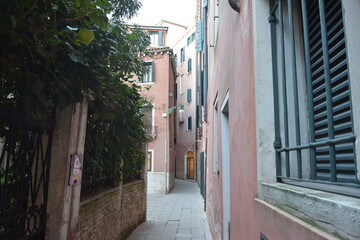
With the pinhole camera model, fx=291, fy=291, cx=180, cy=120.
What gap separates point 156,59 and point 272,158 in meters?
15.9

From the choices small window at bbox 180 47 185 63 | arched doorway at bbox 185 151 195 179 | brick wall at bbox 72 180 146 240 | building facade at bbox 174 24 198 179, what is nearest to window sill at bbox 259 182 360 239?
brick wall at bbox 72 180 146 240

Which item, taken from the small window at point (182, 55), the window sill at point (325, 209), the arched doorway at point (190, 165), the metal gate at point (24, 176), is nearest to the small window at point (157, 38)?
the small window at point (182, 55)

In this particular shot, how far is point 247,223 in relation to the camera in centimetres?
247

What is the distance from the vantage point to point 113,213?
17.8 feet

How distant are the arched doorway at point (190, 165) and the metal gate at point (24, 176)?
2234cm

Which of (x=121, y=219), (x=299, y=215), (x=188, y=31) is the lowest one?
(x=121, y=219)

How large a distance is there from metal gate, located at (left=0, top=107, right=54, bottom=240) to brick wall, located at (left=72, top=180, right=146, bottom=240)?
0.65m

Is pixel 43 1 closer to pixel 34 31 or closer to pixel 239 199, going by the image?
pixel 34 31

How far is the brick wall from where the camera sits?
395 cm

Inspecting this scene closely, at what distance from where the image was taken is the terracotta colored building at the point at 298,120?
1200 millimetres

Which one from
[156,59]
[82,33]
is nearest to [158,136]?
[156,59]

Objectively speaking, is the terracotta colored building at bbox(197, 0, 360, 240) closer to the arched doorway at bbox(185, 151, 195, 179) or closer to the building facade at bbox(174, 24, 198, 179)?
the building facade at bbox(174, 24, 198, 179)

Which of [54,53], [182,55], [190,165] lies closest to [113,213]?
[54,53]

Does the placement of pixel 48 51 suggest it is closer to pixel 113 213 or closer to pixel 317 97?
pixel 317 97
